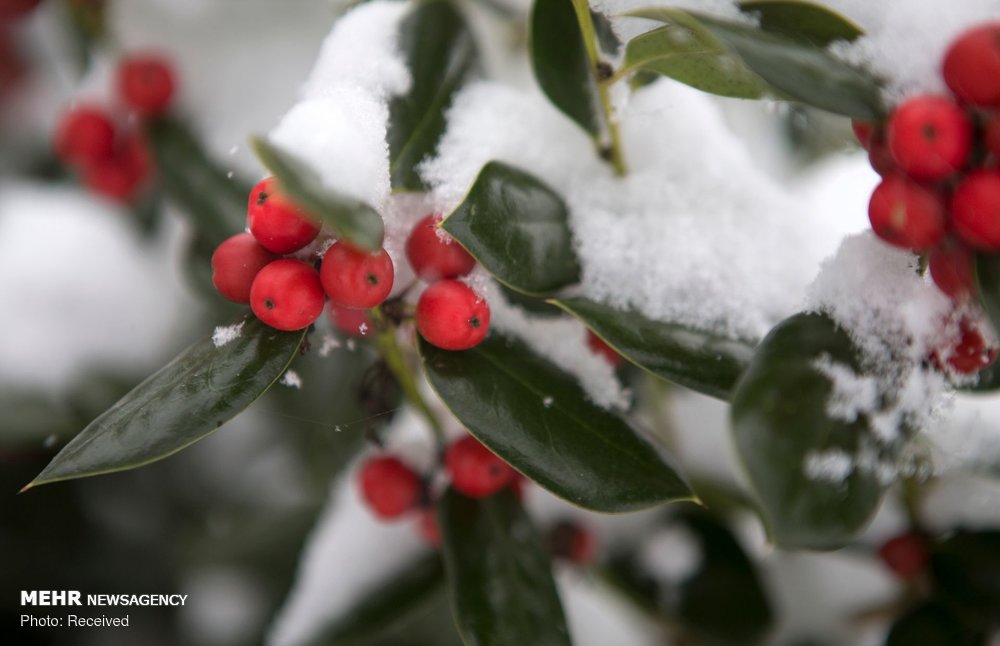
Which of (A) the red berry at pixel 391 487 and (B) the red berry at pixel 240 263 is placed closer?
(B) the red berry at pixel 240 263

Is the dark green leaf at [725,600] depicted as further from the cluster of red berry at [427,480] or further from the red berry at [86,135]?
the red berry at [86,135]

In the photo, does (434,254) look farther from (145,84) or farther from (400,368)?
(145,84)

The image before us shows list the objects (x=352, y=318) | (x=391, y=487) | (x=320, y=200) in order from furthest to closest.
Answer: (x=391, y=487) < (x=352, y=318) < (x=320, y=200)

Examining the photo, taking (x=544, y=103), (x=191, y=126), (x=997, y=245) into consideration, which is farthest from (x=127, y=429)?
(x=191, y=126)

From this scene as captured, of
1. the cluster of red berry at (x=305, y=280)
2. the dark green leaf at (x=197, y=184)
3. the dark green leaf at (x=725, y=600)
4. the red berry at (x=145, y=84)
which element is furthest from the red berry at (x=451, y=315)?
the red berry at (x=145, y=84)

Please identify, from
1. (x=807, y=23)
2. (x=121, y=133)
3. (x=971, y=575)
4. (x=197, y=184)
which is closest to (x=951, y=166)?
(x=807, y=23)

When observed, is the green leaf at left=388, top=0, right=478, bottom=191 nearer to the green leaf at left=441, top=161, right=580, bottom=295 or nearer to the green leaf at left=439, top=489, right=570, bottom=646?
the green leaf at left=441, top=161, right=580, bottom=295
